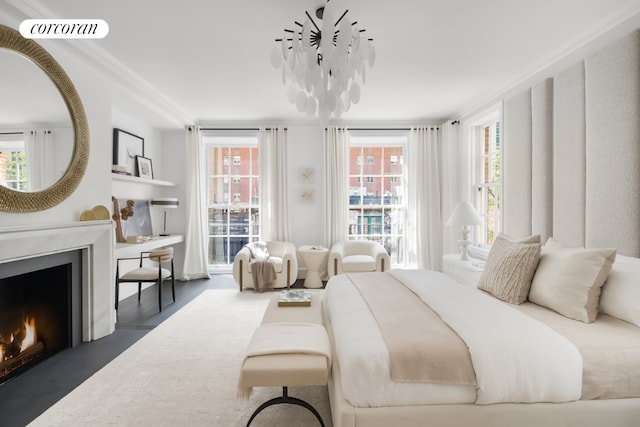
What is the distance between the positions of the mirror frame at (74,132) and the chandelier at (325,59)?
1.78 m

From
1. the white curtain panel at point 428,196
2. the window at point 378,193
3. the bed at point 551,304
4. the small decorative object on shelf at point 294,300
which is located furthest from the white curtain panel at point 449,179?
the small decorative object on shelf at point 294,300

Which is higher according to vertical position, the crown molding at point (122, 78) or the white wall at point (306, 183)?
the crown molding at point (122, 78)

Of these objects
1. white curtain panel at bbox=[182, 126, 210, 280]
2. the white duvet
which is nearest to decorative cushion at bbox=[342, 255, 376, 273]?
white curtain panel at bbox=[182, 126, 210, 280]

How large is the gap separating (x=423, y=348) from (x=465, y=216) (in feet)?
9.12

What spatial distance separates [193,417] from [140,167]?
3.88 metres

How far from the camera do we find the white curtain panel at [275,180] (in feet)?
17.3

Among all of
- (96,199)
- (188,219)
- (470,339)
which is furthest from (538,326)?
(188,219)

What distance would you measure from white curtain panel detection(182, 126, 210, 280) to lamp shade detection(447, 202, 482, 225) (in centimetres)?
387

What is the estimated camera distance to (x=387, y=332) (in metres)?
1.67

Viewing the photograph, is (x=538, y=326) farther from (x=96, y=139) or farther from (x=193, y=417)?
(x=96, y=139)

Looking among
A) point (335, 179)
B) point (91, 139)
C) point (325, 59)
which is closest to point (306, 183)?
point (335, 179)

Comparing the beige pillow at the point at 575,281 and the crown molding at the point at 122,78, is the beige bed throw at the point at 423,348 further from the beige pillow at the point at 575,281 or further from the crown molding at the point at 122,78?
the crown molding at the point at 122,78

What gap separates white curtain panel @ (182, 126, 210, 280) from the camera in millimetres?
5273

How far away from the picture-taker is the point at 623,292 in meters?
1.85
